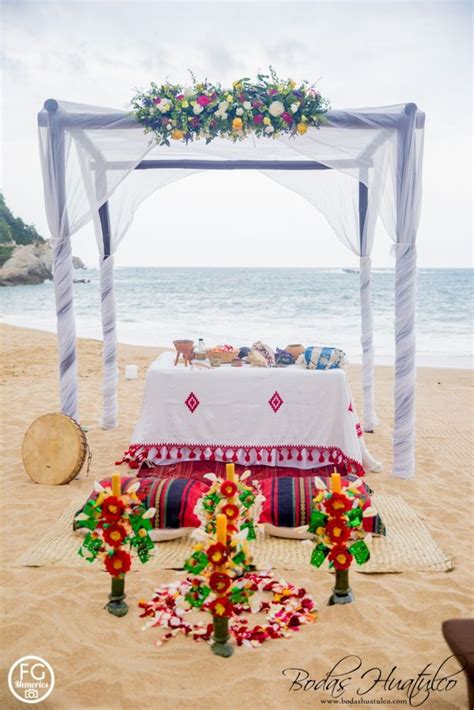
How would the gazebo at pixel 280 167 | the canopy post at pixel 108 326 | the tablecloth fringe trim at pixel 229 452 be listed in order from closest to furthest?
the gazebo at pixel 280 167, the tablecloth fringe trim at pixel 229 452, the canopy post at pixel 108 326

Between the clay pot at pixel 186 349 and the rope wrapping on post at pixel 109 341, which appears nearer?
the clay pot at pixel 186 349

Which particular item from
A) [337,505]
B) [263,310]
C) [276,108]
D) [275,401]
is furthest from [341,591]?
[263,310]

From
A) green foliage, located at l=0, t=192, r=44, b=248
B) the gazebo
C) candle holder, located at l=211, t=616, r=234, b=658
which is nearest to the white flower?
the gazebo

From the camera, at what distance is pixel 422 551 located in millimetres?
3781

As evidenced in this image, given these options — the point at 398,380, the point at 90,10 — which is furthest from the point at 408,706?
the point at 90,10

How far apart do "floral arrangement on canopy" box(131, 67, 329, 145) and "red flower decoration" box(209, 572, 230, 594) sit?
355 cm

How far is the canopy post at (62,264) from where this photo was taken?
5.27 metres

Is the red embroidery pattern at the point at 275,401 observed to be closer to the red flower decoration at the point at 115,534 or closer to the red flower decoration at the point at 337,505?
the red flower decoration at the point at 337,505

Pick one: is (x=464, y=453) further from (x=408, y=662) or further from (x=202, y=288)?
(x=202, y=288)

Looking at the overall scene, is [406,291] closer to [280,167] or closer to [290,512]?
[280,167]

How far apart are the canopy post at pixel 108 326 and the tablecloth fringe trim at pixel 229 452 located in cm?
159

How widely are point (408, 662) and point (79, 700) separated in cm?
135

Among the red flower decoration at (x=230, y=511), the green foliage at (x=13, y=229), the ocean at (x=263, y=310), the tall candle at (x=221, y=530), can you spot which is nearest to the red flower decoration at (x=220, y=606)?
the tall candle at (x=221, y=530)

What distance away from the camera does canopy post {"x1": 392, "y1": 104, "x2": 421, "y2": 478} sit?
16.7 ft
